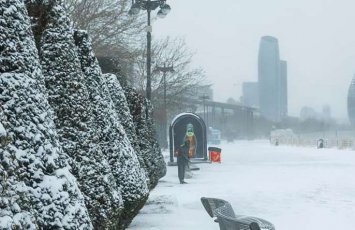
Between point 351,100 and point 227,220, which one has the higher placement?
point 351,100

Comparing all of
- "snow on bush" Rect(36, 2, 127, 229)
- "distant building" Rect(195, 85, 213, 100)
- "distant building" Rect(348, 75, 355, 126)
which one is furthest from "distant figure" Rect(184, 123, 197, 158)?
"distant building" Rect(348, 75, 355, 126)

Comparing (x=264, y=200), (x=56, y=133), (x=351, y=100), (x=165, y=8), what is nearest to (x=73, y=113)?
(x=56, y=133)

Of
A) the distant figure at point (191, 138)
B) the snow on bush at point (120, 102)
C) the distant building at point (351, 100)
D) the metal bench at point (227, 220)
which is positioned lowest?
the metal bench at point (227, 220)

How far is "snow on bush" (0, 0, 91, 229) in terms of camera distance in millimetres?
3205

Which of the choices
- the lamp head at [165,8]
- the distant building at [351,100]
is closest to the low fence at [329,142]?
the lamp head at [165,8]

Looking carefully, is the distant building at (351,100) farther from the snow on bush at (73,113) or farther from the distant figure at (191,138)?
the snow on bush at (73,113)

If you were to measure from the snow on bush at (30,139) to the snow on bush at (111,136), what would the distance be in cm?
298

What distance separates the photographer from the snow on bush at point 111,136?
6.77 meters

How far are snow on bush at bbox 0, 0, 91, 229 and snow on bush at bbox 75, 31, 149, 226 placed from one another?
2.98m

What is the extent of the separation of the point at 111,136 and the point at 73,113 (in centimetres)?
191

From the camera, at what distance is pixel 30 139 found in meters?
3.31

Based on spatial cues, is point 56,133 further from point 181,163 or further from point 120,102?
point 181,163

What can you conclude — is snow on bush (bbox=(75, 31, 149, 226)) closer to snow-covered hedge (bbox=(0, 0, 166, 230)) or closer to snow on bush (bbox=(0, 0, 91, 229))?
snow-covered hedge (bbox=(0, 0, 166, 230))

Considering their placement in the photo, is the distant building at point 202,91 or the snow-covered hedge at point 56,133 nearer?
the snow-covered hedge at point 56,133
